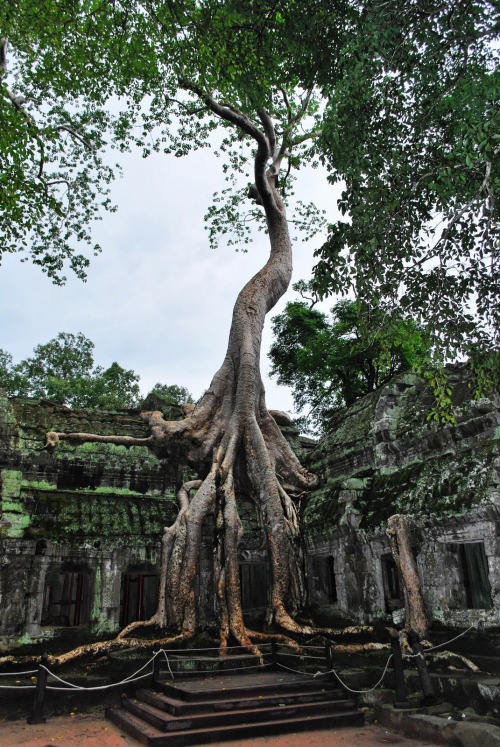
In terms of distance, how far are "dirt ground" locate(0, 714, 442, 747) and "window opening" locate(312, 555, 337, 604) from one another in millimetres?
3098

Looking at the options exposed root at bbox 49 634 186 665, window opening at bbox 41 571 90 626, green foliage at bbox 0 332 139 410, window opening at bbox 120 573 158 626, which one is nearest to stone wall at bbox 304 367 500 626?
exposed root at bbox 49 634 186 665

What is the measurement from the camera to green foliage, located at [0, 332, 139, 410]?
68.5 ft

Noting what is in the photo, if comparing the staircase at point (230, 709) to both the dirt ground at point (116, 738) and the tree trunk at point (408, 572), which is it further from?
the tree trunk at point (408, 572)

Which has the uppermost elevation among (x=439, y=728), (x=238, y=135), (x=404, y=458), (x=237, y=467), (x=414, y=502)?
(x=238, y=135)

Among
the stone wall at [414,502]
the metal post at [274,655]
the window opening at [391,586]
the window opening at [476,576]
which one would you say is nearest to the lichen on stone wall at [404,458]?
the stone wall at [414,502]

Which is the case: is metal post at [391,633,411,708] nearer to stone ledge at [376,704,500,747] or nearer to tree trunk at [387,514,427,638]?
stone ledge at [376,704,500,747]

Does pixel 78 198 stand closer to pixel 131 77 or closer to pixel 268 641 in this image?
pixel 131 77

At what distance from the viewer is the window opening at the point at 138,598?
10.3 metres

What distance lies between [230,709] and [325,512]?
3.34 meters

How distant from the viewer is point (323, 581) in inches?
324

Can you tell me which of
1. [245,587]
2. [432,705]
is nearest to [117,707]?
[432,705]

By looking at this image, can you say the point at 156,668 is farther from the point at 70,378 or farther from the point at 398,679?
the point at 70,378

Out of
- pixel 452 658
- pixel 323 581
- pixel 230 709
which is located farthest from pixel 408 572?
pixel 323 581

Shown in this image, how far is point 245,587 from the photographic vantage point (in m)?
11.0
